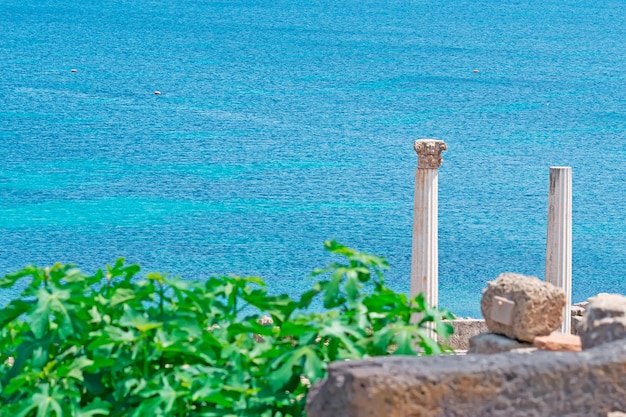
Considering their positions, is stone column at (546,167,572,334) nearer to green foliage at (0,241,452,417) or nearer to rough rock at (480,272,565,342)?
rough rock at (480,272,565,342)

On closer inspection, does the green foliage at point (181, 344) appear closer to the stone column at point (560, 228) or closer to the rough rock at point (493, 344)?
the rough rock at point (493, 344)

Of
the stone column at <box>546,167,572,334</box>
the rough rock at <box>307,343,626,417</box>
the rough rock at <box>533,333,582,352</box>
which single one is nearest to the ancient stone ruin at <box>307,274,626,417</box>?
the rough rock at <box>307,343,626,417</box>

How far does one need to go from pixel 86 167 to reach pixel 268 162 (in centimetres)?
815

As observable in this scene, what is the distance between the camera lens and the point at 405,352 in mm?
5676

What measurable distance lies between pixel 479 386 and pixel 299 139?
5593 centimetres

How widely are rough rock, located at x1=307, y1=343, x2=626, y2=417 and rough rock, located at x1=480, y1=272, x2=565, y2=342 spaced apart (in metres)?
1.19

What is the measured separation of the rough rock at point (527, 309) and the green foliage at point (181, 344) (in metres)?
0.72

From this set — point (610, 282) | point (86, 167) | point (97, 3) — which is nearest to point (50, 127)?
point (86, 167)

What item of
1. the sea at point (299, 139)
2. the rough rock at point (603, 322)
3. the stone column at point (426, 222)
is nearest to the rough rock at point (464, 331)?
the stone column at point (426, 222)

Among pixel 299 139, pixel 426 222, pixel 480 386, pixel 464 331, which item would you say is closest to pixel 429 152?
pixel 426 222

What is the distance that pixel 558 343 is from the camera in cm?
668

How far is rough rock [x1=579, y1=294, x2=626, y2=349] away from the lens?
603cm

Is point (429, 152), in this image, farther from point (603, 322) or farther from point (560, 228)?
point (603, 322)

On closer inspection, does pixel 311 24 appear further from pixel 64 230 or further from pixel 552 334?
pixel 552 334
